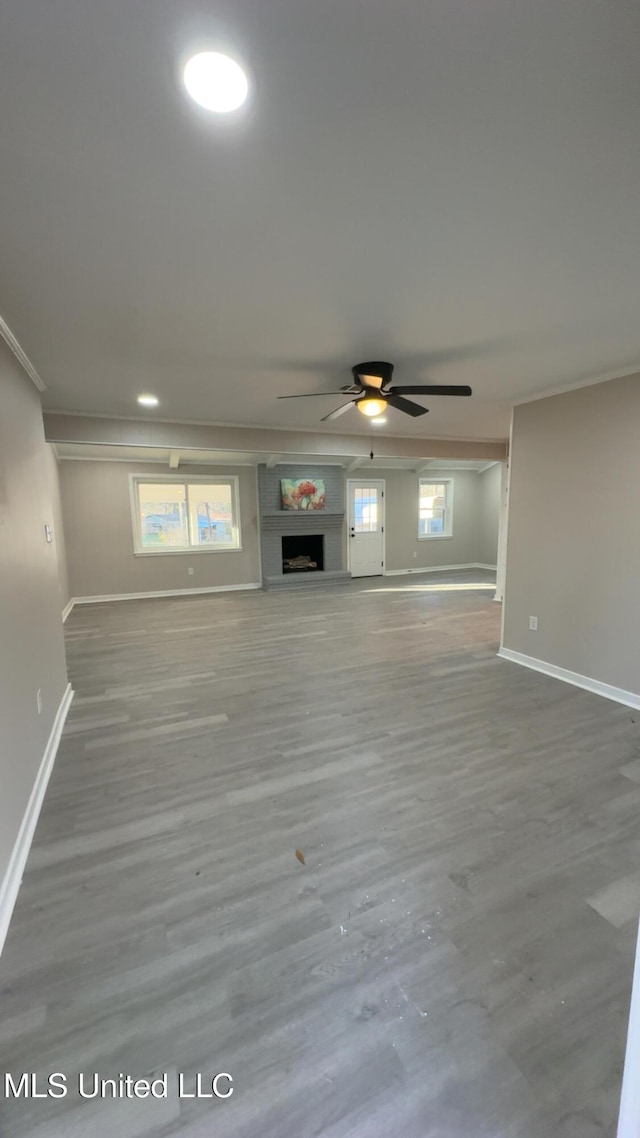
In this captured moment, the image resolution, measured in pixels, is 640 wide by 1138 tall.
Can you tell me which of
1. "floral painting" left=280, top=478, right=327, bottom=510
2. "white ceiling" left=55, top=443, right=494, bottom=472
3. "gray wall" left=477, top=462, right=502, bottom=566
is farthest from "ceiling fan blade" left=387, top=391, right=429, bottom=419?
"gray wall" left=477, top=462, right=502, bottom=566

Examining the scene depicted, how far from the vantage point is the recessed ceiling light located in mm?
868

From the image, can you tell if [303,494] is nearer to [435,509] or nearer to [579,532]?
[435,509]

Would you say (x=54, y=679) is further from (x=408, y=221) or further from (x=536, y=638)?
(x=536, y=638)

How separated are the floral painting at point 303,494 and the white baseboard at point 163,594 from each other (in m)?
1.58

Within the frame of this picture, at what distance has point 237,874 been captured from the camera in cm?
171

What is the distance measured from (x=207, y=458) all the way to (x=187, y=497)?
2.44 feet

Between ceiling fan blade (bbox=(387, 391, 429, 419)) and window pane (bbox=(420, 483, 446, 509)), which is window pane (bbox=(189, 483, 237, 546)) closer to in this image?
window pane (bbox=(420, 483, 446, 509))

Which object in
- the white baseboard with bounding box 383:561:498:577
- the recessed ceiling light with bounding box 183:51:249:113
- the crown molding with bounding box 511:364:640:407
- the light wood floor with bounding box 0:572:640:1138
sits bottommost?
the light wood floor with bounding box 0:572:640:1138

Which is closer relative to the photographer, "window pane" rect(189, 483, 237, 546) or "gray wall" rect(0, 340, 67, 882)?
"gray wall" rect(0, 340, 67, 882)

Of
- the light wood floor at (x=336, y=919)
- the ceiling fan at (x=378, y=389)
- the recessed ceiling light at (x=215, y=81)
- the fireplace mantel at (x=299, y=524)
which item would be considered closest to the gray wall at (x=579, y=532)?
the light wood floor at (x=336, y=919)

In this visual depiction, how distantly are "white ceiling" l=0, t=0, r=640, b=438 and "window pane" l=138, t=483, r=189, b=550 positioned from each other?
15.1 feet

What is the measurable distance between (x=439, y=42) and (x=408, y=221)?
1.88 feet

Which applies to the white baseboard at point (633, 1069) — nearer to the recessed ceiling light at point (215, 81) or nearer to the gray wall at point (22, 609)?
the recessed ceiling light at point (215, 81)

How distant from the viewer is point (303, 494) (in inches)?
300
